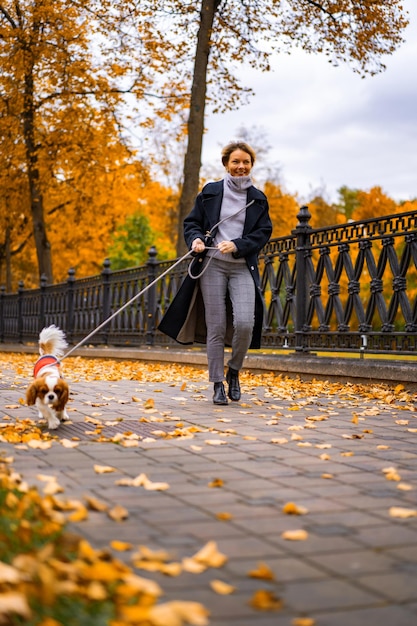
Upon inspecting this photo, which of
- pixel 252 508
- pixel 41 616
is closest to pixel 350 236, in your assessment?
pixel 252 508

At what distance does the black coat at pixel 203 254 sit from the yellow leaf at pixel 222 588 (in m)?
5.03

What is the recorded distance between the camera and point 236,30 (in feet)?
65.6

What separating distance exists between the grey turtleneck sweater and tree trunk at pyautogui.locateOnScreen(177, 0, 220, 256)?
9940 millimetres

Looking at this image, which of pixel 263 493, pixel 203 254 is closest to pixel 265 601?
pixel 263 493

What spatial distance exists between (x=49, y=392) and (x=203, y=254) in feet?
7.62

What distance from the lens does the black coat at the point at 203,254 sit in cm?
782

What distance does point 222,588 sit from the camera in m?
2.79

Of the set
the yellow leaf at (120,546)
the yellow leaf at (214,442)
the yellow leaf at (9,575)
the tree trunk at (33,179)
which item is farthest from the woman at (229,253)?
the tree trunk at (33,179)

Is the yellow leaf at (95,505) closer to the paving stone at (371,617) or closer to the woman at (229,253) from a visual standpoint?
the paving stone at (371,617)

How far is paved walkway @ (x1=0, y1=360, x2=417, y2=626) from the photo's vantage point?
2812 millimetres

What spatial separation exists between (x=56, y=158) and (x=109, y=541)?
2256 cm

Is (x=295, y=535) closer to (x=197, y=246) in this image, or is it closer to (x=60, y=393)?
(x=60, y=393)

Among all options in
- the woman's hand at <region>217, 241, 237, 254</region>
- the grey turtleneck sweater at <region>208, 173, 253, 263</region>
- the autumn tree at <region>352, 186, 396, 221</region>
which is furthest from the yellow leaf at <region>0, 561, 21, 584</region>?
the autumn tree at <region>352, 186, 396, 221</region>

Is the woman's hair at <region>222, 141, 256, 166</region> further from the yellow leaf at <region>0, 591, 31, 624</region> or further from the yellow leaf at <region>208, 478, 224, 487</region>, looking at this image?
the yellow leaf at <region>0, 591, 31, 624</region>
